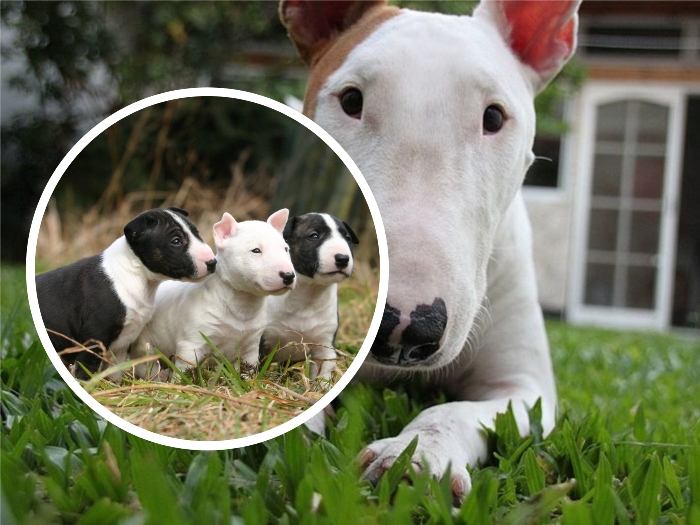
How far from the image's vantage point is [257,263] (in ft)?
3.74

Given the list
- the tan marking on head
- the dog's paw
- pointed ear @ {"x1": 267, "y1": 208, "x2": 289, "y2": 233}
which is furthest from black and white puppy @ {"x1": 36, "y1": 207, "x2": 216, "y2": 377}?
the tan marking on head

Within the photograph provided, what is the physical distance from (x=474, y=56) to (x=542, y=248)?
8.17 metres

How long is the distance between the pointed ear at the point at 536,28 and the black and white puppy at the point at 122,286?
1.03 m

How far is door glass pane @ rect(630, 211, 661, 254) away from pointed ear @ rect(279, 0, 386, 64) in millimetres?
8480

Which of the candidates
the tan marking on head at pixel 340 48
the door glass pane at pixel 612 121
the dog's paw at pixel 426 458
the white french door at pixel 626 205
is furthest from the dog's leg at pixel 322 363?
the door glass pane at pixel 612 121

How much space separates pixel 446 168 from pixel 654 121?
898 cm

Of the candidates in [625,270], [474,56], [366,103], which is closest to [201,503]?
[366,103]

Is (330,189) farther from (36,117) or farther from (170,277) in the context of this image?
(36,117)

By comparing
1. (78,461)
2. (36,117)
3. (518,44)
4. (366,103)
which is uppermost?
(36,117)

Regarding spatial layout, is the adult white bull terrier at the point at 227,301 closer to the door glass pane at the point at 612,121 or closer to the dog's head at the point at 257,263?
the dog's head at the point at 257,263

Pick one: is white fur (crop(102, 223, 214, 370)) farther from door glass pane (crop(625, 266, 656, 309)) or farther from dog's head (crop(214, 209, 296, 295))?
door glass pane (crop(625, 266, 656, 309))

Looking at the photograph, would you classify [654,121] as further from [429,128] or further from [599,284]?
[429,128]

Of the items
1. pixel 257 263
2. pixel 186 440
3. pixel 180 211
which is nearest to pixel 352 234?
pixel 257 263

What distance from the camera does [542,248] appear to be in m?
9.43
